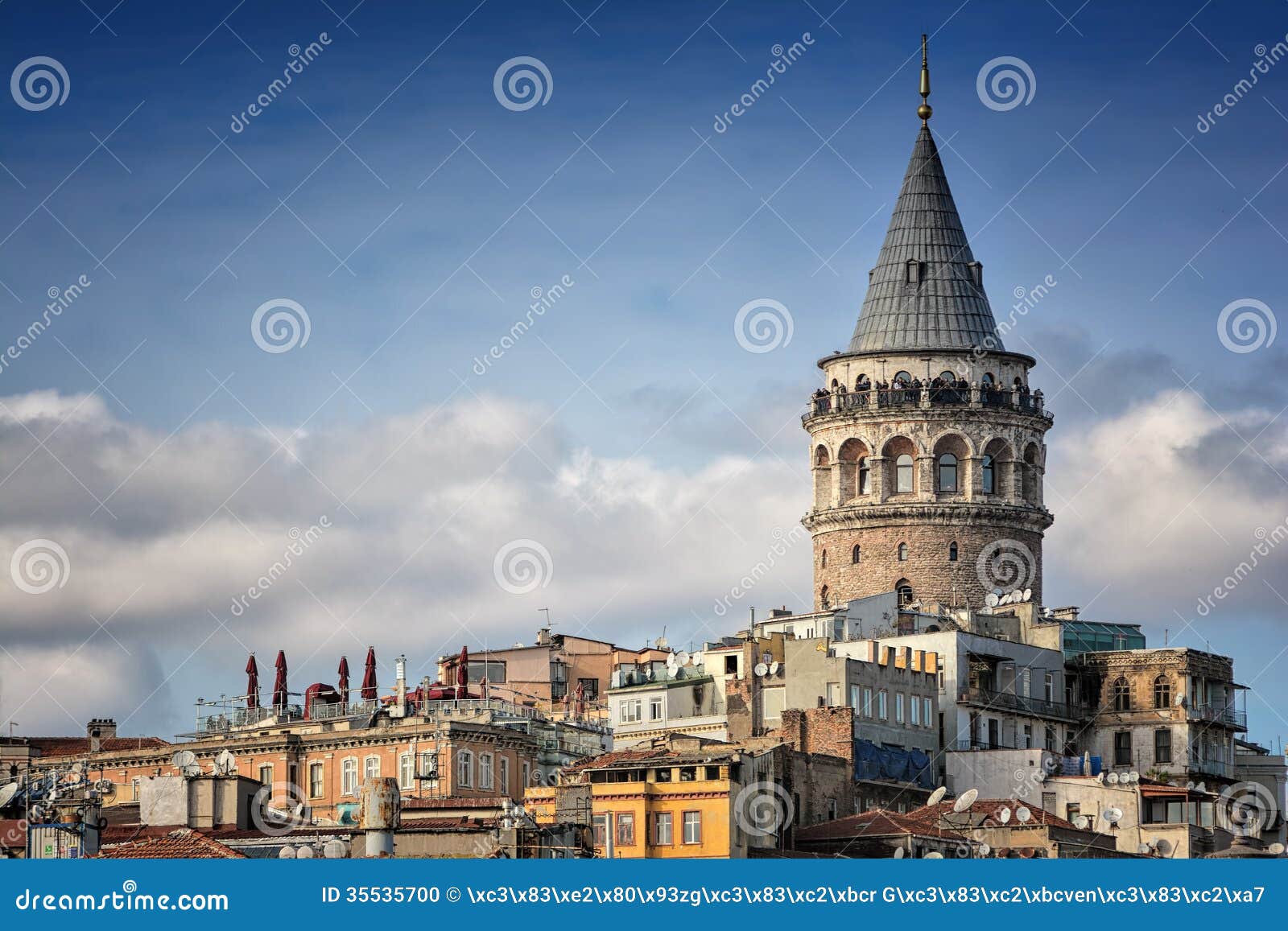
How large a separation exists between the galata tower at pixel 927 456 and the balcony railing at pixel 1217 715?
852cm

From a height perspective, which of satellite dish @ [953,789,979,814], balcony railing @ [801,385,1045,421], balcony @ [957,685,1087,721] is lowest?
satellite dish @ [953,789,979,814]

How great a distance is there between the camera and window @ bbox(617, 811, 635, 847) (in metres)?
94.7

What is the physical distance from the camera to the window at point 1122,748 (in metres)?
120

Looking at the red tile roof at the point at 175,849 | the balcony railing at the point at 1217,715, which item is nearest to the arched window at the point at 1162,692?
the balcony railing at the point at 1217,715

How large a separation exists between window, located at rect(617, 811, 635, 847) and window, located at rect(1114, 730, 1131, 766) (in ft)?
98.1

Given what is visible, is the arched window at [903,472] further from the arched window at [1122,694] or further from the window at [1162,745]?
the window at [1162,745]

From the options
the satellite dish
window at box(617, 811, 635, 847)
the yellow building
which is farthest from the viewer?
the satellite dish

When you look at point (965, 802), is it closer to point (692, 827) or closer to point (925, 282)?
point (692, 827)

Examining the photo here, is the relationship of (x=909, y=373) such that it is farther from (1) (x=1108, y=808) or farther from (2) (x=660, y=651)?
(1) (x=1108, y=808)

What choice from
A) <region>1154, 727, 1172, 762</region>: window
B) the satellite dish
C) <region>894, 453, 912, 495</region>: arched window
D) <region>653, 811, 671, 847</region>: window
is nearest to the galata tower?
<region>894, 453, 912, 495</region>: arched window

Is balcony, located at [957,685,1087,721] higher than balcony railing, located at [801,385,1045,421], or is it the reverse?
balcony railing, located at [801,385,1045,421]

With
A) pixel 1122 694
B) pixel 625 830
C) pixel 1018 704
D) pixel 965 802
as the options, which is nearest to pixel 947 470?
pixel 1122 694

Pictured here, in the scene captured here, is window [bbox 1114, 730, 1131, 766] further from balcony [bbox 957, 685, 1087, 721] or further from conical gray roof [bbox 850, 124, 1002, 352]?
conical gray roof [bbox 850, 124, 1002, 352]

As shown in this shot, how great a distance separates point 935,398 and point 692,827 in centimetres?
3620
